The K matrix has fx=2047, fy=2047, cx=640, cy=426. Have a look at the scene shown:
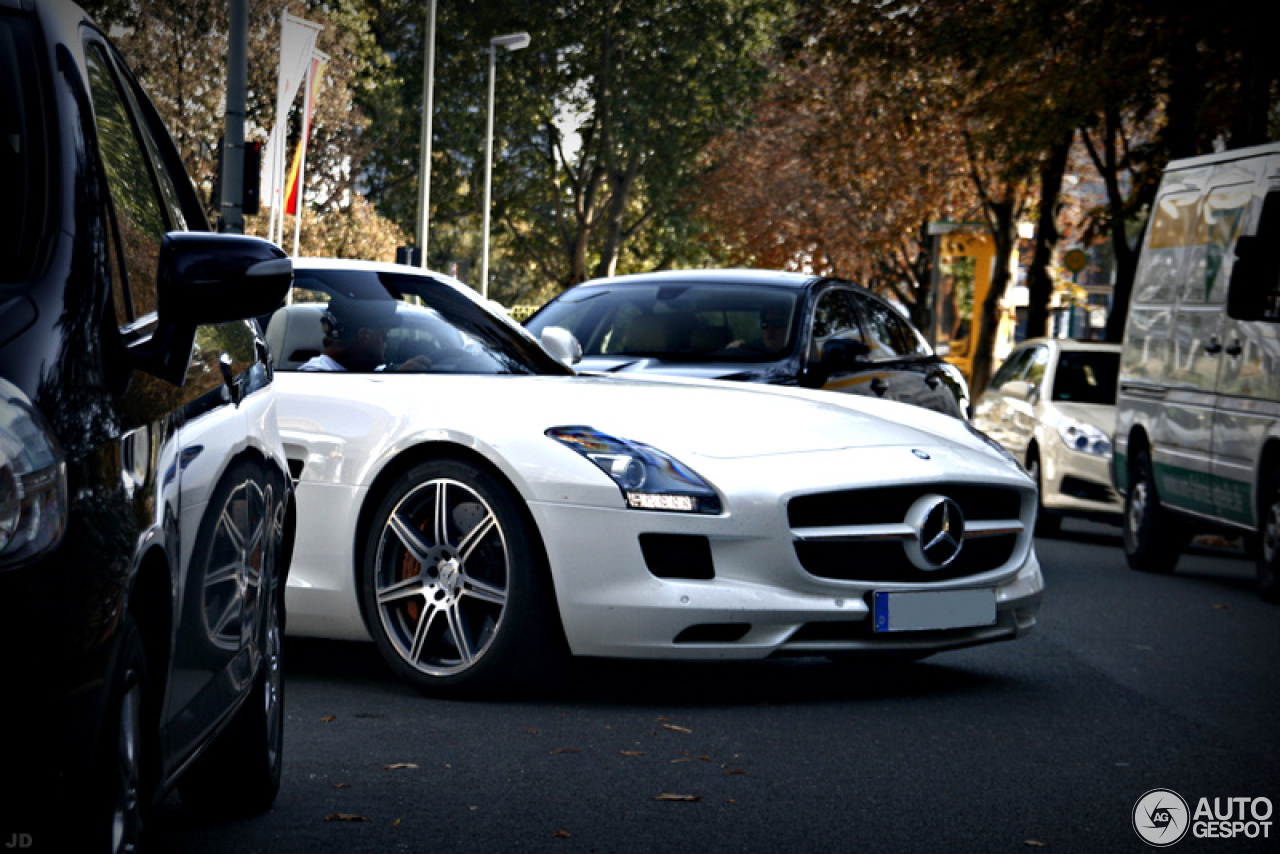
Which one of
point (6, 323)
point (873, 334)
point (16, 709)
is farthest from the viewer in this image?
point (873, 334)

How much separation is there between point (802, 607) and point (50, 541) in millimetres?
4279

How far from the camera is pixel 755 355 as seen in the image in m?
11.3

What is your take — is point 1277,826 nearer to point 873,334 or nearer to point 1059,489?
point 873,334

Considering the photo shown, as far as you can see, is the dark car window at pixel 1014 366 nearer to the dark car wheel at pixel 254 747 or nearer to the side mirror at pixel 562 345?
the side mirror at pixel 562 345

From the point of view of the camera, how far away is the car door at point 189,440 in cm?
343

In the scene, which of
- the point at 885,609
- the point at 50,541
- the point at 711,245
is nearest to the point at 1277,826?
the point at 885,609

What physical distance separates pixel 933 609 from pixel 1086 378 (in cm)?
1052

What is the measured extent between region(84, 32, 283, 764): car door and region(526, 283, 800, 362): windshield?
6.70m

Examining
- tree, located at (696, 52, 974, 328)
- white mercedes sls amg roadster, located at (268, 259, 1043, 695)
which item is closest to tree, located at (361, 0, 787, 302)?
tree, located at (696, 52, 974, 328)

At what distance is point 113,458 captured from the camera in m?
2.97

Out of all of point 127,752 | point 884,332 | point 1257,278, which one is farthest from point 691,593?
point 884,332

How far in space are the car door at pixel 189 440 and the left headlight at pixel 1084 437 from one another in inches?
473

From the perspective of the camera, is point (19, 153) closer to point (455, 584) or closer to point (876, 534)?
point (455, 584)

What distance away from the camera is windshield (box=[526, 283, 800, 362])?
11.4 meters
